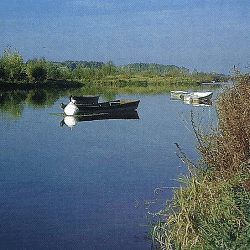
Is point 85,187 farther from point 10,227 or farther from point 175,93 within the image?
Answer: point 175,93

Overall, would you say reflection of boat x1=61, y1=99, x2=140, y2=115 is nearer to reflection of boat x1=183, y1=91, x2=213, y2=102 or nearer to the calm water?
the calm water

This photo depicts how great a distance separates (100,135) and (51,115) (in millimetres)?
9137

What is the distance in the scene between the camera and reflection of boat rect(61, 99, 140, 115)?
26.3 m

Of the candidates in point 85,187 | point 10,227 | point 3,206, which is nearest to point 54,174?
point 85,187

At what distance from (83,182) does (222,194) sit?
5.58 metres

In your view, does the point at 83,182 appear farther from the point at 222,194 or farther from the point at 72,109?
the point at 72,109

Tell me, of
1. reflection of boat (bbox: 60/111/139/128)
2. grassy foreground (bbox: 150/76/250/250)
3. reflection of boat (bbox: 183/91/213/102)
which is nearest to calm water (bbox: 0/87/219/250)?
grassy foreground (bbox: 150/76/250/250)

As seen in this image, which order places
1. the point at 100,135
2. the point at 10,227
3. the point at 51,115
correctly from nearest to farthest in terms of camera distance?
1. the point at 10,227
2. the point at 100,135
3. the point at 51,115

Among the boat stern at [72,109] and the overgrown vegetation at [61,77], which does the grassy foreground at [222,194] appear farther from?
the overgrown vegetation at [61,77]

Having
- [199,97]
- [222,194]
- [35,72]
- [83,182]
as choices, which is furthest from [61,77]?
[222,194]

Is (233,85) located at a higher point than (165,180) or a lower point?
higher

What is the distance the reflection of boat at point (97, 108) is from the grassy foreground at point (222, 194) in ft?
64.0

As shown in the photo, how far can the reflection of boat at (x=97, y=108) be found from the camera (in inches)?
1035

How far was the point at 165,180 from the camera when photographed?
433 inches
